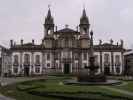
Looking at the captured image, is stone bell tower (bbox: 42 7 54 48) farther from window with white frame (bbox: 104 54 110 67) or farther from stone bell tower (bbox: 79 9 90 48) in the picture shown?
window with white frame (bbox: 104 54 110 67)

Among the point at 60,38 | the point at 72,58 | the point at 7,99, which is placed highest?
the point at 60,38

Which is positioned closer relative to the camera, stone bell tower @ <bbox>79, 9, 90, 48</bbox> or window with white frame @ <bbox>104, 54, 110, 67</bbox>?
stone bell tower @ <bbox>79, 9, 90, 48</bbox>

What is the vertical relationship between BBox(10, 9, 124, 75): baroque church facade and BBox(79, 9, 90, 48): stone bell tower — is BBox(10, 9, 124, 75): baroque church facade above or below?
below

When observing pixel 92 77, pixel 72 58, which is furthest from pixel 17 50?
pixel 92 77

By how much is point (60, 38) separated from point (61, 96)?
58.4 meters

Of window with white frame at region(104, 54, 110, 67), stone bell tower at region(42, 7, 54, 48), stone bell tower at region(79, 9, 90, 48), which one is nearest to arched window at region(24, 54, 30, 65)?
stone bell tower at region(42, 7, 54, 48)

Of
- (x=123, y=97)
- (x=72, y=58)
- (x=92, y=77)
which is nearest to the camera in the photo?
(x=123, y=97)

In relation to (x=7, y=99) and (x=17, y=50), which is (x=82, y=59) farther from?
(x=7, y=99)

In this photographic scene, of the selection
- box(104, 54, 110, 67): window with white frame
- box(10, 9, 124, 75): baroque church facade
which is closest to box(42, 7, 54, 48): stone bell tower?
box(10, 9, 124, 75): baroque church facade

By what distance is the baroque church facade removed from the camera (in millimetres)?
81000

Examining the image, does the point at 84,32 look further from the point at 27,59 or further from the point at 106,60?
the point at 27,59

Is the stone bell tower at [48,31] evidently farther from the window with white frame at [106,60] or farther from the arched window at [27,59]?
the window with white frame at [106,60]

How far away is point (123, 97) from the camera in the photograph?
72.4ft

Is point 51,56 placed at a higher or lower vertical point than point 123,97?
higher
